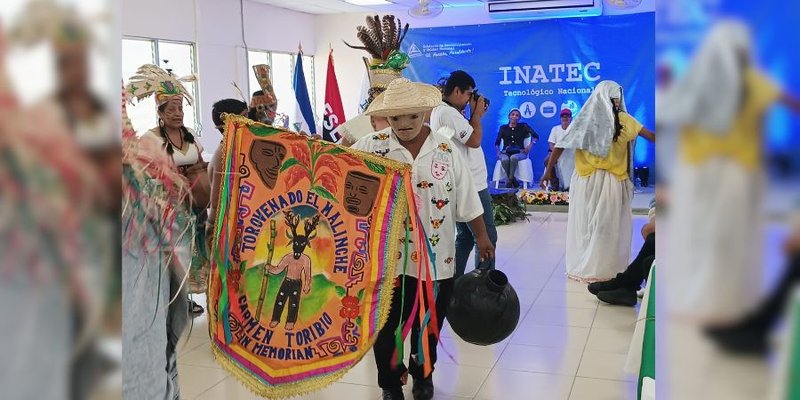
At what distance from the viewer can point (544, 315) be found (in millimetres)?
5020

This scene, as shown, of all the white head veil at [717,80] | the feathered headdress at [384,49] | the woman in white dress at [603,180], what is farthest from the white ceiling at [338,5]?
the white head veil at [717,80]

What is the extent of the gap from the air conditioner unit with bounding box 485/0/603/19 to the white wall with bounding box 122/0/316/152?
356 cm

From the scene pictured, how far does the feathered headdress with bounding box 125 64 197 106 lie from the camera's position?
4.40 m

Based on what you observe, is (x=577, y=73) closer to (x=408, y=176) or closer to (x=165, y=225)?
(x=408, y=176)

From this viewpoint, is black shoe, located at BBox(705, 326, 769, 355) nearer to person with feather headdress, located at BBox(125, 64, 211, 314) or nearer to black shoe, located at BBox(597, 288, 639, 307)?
person with feather headdress, located at BBox(125, 64, 211, 314)

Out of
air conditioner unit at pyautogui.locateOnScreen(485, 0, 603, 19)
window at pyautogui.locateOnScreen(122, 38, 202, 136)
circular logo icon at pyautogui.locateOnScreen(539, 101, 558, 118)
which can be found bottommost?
circular logo icon at pyautogui.locateOnScreen(539, 101, 558, 118)

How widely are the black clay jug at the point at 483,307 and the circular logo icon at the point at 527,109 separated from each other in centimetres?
1011

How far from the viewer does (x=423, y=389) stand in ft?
11.7

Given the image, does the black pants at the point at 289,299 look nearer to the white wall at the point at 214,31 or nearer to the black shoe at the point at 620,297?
the black shoe at the point at 620,297

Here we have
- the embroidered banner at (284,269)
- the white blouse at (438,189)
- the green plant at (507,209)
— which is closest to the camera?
the embroidered banner at (284,269)

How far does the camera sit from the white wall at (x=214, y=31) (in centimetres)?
1016

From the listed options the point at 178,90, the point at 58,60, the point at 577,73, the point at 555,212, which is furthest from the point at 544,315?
the point at 577,73

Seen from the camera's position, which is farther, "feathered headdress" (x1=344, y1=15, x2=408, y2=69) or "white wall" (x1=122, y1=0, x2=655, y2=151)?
"white wall" (x1=122, y1=0, x2=655, y2=151)

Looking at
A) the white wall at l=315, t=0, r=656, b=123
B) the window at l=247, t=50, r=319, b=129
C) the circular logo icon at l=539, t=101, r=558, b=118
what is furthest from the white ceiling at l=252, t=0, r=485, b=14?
the circular logo icon at l=539, t=101, r=558, b=118
